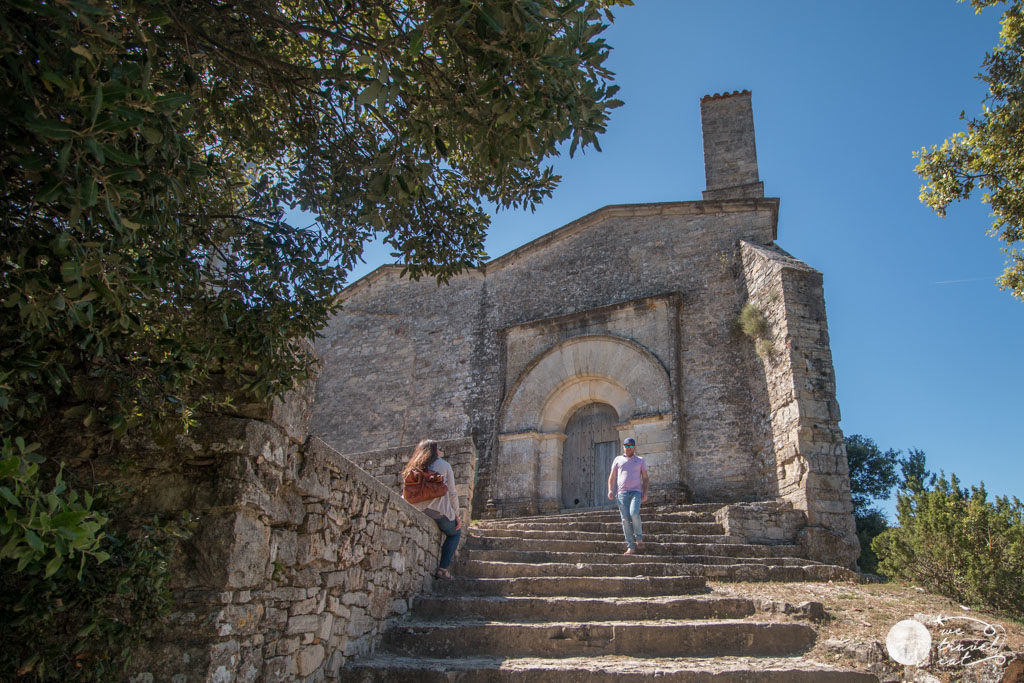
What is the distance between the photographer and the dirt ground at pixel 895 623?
415cm

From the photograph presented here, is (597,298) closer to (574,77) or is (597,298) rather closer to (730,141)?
(730,141)

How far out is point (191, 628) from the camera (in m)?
2.92

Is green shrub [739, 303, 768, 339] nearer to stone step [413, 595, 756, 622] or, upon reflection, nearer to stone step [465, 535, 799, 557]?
stone step [465, 535, 799, 557]

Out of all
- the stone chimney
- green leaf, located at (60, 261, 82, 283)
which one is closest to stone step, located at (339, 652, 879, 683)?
green leaf, located at (60, 261, 82, 283)

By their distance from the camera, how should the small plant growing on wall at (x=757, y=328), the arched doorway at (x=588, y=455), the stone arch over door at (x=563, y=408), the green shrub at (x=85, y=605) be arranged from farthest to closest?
the arched doorway at (x=588, y=455), the stone arch over door at (x=563, y=408), the small plant growing on wall at (x=757, y=328), the green shrub at (x=85, y=605)

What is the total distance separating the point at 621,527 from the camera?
7.70 m

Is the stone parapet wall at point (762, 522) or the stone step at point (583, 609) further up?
the stone parapet wall at point (762, 522)

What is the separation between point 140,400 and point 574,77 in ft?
7.98

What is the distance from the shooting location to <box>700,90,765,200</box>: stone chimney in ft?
38.5

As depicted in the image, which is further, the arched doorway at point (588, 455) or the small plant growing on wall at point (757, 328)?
the arched doorway at point (588, 455)

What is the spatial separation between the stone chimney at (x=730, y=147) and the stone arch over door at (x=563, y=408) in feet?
12.0

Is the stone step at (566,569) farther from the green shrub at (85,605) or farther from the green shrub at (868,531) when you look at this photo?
the green shrub at (868,531)

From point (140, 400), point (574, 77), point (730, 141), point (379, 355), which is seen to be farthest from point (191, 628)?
point (730, 141)

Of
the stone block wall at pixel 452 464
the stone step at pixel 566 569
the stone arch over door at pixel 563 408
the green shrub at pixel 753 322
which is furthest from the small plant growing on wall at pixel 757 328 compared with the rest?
the stone block wall at pixel 452 464
